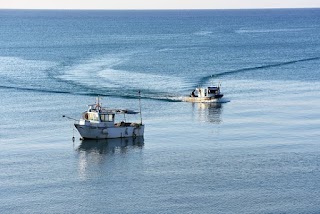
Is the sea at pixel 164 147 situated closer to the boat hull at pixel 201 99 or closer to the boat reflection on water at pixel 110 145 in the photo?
the boat reflection on water at pixel 110 145

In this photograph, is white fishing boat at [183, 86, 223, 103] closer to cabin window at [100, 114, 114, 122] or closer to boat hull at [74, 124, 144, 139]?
boat hull at [74, 124, 144, 139]

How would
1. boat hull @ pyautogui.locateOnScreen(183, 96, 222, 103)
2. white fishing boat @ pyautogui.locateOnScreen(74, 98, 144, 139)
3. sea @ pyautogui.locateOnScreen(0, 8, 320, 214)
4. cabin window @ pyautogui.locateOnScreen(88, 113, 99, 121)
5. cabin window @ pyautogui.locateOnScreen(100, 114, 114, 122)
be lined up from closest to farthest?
sea @ pyautogui.locateOnScreen(0, 8, 320, 214) < white fishing boat @ pyautogui.locateOnScreen(74, 98, 144, 139) < cabin window @ pyautogui.locateOnScreen(88, 113, 99, 121) < cabin window @ pyautogui.locateOnScreen(100, 114, 114, 122) < boat hull @ pyautogui.locateOnScreen(183, 96, 222, 103)

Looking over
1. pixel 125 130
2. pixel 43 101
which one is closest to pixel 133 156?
pixel 125 130

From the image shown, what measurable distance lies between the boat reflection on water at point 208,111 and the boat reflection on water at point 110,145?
17.2 meters

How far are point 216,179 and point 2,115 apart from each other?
45.9 meters

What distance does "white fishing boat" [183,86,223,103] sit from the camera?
136 metres

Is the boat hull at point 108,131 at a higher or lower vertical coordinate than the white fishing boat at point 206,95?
lower

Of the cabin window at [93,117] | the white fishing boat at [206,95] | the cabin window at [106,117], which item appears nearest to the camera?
the cabin window at [93,117]

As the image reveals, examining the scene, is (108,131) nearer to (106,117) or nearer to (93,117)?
(106,117)

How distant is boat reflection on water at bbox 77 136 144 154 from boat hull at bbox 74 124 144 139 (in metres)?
0.53

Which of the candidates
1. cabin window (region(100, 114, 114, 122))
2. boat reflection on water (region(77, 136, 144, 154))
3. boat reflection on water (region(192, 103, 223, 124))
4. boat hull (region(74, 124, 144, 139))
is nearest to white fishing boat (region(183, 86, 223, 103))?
boat reflection on water (region(192, 103, 223, 124))

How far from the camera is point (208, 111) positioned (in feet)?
428

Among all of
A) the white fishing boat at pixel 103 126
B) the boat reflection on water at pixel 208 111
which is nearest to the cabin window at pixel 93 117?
the white fishing boat at pixel 103 126

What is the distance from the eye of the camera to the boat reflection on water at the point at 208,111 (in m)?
123
